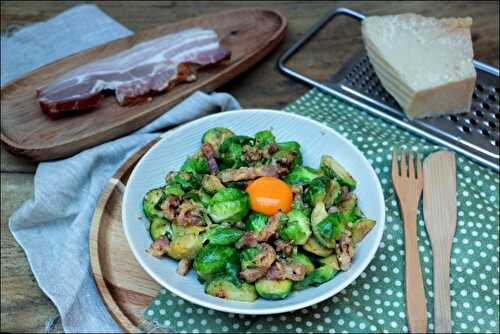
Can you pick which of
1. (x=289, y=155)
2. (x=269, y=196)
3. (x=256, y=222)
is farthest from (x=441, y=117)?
(x=256, y=222)

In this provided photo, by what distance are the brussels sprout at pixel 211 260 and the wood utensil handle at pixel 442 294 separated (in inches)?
27.8

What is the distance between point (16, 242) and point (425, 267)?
5.13ft

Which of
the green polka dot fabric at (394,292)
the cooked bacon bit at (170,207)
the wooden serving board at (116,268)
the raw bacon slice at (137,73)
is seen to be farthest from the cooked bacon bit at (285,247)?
the raw bacon slice at (137,73)

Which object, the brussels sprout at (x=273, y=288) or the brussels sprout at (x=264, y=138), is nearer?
the brussels sprout at (x=273, y=288)

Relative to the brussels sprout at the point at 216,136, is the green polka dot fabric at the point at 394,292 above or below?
below

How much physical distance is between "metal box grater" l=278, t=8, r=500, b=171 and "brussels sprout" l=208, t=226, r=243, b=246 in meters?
1.14

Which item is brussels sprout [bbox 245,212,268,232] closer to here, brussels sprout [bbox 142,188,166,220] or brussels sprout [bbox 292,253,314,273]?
brussels sprout [bbox 292,253,314,273]

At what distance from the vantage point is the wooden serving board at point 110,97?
8.48 feet

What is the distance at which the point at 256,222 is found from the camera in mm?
1968

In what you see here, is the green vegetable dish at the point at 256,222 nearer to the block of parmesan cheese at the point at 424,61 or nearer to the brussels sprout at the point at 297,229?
the brussels sprout at the point at 297,229

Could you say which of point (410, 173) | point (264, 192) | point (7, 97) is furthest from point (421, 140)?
point (7, 97)

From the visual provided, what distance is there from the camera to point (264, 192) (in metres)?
2.05

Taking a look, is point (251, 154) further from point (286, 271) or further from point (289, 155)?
point (286, 271)

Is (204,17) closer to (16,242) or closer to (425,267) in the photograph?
(16,242)
